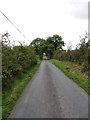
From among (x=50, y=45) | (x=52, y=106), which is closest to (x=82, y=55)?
(x=52, y=106)

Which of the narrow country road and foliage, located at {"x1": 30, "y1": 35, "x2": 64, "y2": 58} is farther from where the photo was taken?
foliage, located at {"x1": 30, "y1": 35, "x2": 64, "y2": 58}

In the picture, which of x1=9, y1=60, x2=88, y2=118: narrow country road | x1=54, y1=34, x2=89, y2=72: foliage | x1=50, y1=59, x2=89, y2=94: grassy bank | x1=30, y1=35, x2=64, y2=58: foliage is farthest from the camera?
x1=30, y1=35, x2=64, y2=58: foliage

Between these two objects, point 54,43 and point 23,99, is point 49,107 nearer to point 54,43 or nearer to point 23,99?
point 23,99

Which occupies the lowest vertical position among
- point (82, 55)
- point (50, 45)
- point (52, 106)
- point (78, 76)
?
point (52, 106)

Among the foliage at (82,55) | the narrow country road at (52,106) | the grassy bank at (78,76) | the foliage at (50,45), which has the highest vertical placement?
the foliage at (50,45)

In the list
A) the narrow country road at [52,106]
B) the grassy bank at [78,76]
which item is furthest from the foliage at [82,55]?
the narrow country road at [52,106]

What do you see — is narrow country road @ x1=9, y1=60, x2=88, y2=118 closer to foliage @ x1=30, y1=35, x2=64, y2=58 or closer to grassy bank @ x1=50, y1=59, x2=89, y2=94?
grassy bank @ x1=50, y1=59, x2=89, y2=94

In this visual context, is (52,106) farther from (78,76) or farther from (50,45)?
(50,45)

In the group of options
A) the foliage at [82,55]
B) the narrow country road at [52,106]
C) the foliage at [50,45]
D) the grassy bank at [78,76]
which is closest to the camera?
the narrow country road at [52,106]

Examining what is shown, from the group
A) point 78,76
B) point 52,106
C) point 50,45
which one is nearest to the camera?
point 52,106

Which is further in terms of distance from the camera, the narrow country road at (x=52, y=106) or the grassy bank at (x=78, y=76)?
the grassy bank at (x=78, y=76)

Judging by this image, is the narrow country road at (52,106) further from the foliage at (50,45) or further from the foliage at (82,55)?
the foliage at (50,45)

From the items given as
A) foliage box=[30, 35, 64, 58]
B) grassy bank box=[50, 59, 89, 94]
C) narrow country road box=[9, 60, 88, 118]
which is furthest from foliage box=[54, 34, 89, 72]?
foliage box=[30, 35, 64, 58]

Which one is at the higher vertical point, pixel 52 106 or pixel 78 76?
pixel 78 76
